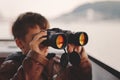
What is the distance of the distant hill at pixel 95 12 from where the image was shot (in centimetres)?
129

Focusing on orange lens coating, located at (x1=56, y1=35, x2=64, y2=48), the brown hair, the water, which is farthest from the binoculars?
the water

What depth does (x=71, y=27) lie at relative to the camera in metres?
1.30

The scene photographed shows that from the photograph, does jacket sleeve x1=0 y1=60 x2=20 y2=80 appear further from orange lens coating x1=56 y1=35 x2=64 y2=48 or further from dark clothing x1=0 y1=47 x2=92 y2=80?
orange lens coating x1=56 y1=35 x2=64 y2=48

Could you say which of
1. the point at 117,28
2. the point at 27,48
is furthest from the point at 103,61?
the point at 27,48

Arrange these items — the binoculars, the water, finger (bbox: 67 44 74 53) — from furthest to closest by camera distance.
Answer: the water, finger (bbox: 67 44 74 53), the binoculars

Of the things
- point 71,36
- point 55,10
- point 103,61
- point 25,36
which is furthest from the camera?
point 55,10

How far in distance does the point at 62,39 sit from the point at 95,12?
0.61 metres

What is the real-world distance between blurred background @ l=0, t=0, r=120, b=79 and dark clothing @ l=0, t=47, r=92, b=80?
0.40 metres

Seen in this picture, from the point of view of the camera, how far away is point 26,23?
2.93ft

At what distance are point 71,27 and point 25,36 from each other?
1.46ft

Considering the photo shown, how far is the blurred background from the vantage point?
4.22ft

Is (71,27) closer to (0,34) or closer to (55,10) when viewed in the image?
(55,10)

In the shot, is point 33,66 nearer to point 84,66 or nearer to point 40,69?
point 40,69

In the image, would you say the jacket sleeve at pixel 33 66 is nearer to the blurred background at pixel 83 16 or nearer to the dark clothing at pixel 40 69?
the dark clothing at pixel 40 69
